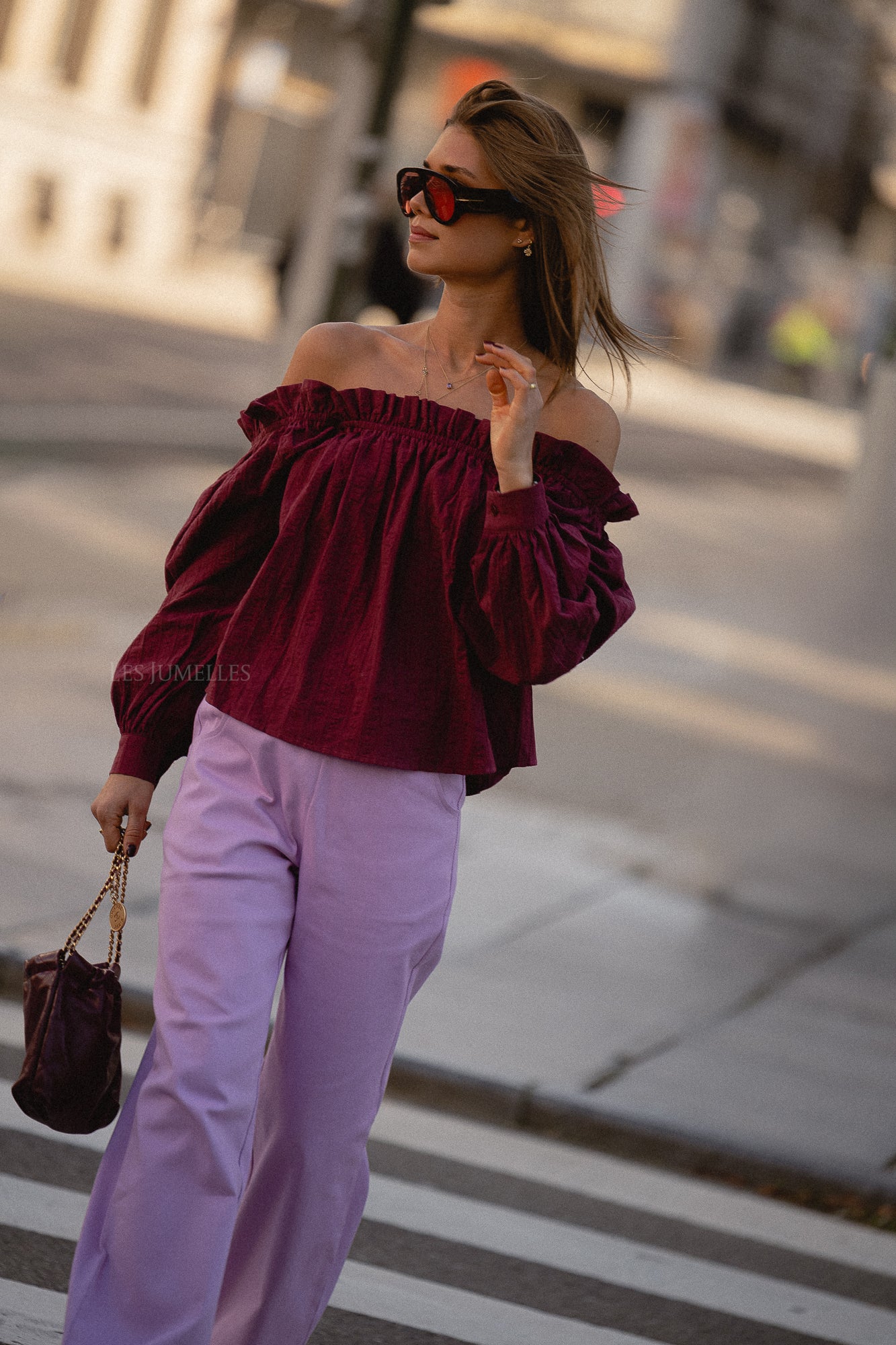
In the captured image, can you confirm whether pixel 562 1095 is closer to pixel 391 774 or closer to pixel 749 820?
pixel 391 774

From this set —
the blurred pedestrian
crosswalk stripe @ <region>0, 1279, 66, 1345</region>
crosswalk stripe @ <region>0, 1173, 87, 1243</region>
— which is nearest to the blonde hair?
crosswalk stripe @ <region>0, 1279, 66, 1345</region>

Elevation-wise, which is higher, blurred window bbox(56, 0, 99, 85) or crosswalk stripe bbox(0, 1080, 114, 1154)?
blurred window bbox(56, 0, 99, 85)

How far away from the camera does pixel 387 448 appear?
278 centimetres

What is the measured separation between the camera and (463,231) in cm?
287

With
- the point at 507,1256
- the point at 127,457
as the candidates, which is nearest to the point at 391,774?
the point at 507,1256

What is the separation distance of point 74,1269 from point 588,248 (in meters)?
1.61

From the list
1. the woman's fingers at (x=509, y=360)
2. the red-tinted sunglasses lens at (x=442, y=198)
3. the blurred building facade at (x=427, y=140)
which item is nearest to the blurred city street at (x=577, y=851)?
the red-tinted sunglasses lens at (x=442, y=198)

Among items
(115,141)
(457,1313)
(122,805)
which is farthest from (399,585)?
(115,141)

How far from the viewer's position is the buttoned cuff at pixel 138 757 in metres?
2.96

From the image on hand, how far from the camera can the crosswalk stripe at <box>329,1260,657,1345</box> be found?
144 inches

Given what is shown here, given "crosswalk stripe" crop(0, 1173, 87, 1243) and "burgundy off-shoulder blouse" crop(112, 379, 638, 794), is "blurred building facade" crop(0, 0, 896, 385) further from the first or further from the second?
"burgundy off-shoulder blouse" crop(112, 379, 638, 794)

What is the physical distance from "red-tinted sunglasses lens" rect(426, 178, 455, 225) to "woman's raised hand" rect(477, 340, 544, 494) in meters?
0.23

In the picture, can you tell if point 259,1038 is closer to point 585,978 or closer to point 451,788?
point 451,788

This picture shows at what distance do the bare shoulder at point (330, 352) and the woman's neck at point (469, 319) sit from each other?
106mm
